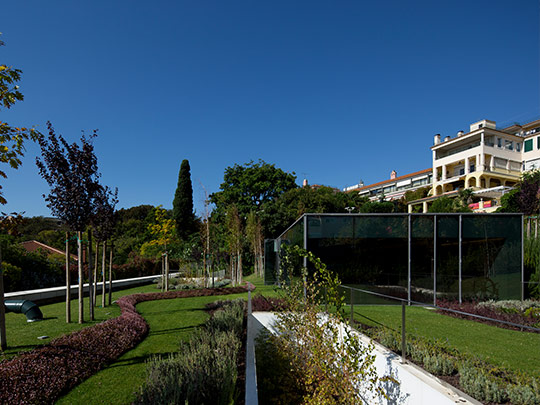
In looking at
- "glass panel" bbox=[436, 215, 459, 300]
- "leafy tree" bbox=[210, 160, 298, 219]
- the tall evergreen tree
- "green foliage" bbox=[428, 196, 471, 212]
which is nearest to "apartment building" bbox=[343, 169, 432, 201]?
"leafy tree" bbox=[210, 160, 298, 219]

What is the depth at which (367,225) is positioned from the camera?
9.92 meters

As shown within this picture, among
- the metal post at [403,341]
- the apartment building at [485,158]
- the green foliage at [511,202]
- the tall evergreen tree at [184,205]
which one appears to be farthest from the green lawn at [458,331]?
the tall evergreen tree at [184,205]

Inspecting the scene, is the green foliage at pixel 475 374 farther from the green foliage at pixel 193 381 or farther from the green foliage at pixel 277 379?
the green foliage at pixel 193 381

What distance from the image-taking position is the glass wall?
32.2 feet

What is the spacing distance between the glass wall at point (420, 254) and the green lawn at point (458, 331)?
443 centimetres

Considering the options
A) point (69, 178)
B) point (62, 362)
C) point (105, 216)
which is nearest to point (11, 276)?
point (105, 216)

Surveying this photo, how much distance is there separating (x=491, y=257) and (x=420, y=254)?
2289 mm

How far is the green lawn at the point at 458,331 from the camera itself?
14.5ft

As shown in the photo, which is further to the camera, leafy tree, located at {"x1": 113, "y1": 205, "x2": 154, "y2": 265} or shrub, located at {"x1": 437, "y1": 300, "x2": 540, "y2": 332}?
leafy tree, located at {"x1": 113, "y1": 205, "x2": 154, "y2": 265}

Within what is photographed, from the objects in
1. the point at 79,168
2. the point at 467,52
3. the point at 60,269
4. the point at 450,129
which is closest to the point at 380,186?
the point at 450,129

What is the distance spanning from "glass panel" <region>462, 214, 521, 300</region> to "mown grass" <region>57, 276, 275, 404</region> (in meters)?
8.01

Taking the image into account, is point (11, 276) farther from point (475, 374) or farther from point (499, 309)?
point (499, 309)

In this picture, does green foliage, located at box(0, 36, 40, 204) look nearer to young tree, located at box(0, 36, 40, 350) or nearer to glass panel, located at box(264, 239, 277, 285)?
young tree, located at box(0, 36, 40, 350)

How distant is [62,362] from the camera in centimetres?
455
